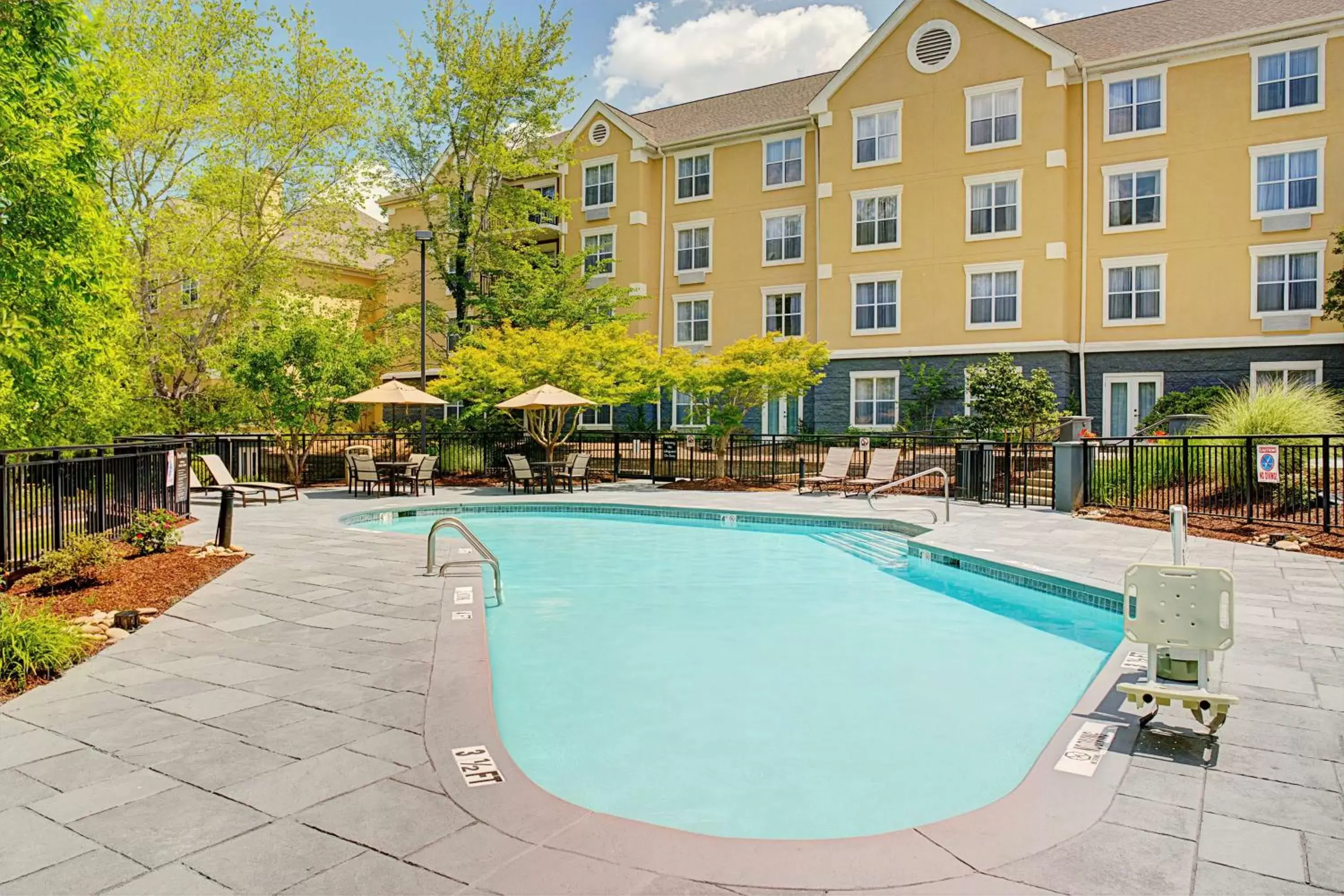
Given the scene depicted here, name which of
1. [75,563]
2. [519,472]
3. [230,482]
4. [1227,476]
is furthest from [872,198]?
[75,563]

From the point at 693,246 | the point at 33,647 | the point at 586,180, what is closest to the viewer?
the point at 33,647

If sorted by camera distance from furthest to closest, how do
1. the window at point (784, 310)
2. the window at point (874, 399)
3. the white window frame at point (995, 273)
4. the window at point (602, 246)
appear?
the window at point (602, 246) → the window at point (784, 310) → the window at point (874, 399) → the white window frame at point (995, 273)

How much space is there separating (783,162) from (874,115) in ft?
12.3

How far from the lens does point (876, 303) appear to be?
27312 millimetres

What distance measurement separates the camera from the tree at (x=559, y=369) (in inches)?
802

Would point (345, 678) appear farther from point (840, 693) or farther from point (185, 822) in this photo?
point (840, 693)

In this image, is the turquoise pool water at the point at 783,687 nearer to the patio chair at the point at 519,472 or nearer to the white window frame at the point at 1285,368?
the patio chair at the point at 519,472

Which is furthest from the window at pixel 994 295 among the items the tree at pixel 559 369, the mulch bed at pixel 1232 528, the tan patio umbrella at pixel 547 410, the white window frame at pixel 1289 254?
the tan patio umbrella at pixel 547 410

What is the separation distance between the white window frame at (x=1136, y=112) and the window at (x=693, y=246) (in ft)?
43.2

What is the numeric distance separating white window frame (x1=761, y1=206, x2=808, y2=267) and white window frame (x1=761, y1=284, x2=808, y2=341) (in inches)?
33.9

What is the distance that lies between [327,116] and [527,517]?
14.9m

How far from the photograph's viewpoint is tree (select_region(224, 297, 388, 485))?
2039 cm

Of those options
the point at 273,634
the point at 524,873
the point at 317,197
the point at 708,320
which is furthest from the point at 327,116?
Result: the point at 524,873

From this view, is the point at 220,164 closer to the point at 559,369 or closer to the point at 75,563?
the point at 559,369
